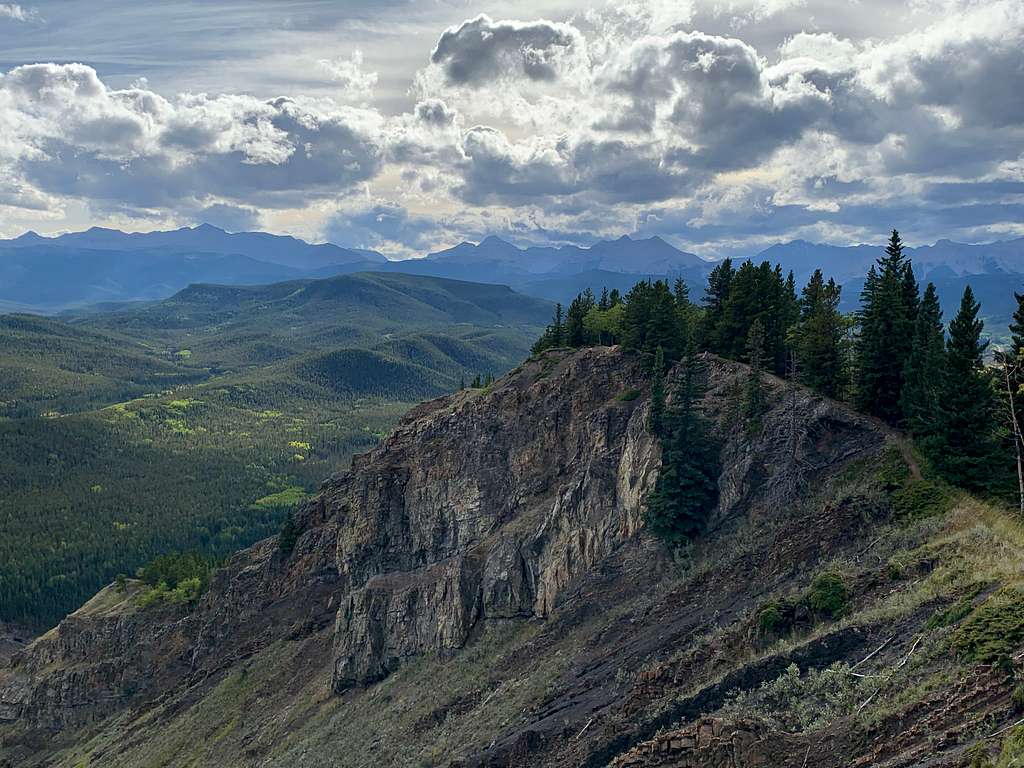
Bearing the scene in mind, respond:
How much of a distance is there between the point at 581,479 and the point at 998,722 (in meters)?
40.7

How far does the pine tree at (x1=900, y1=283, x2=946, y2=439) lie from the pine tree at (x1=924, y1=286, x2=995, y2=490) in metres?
0.88

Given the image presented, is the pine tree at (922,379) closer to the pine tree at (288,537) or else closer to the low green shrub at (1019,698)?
the low green shrub at (1019,698)

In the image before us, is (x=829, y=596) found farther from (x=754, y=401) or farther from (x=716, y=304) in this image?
(x=716, y=304)

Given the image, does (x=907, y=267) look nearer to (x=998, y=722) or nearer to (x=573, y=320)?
(x=573, y=320)

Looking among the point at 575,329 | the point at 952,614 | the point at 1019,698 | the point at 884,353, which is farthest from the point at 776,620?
the point at 575,329

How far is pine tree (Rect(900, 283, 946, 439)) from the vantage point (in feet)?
151

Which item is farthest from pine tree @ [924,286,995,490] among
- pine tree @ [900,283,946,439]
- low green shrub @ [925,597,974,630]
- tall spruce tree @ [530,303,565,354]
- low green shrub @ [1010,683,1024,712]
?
tall spruce tree @ [530,303,565,354]

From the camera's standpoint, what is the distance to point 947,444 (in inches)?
1655

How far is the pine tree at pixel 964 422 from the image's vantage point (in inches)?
1624

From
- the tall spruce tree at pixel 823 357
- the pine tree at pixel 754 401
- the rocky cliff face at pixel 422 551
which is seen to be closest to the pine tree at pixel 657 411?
the rocky cliff face at pixel 422 551

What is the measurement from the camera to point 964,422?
139 ft

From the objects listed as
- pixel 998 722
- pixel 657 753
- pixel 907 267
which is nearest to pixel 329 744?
pixel 657 753

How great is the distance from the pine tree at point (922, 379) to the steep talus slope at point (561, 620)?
2.47 m

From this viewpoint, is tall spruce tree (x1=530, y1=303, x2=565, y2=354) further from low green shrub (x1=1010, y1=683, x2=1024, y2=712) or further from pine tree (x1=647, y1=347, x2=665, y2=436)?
low green shrub (x1=1010, y1=683, x2=1024, y2=712)
